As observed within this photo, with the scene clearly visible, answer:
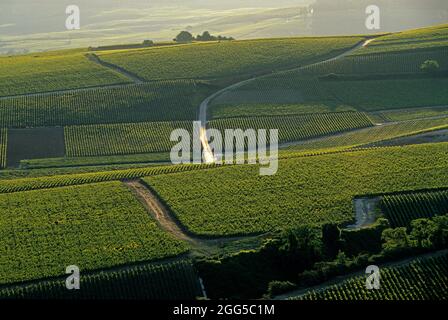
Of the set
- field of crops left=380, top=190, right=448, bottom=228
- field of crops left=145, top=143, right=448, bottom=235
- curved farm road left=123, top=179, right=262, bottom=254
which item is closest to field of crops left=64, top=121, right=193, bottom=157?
curved farm road left=123, top=179, right=262, bottom=254

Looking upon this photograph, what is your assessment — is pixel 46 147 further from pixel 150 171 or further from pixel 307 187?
pixel 307 187

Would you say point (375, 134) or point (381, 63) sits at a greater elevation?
point (381, 63)

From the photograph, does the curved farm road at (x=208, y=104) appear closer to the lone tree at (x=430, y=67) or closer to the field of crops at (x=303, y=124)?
the field of crops at (x=303, y=124)

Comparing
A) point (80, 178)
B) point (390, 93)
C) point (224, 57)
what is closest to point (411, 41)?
point (390, 93)

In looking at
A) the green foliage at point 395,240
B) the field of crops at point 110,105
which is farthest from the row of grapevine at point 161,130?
the green foliage at point 395,240

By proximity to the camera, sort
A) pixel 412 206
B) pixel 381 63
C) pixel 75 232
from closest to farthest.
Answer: pixel 75 232 → pixel 412 206 → pixel 381 63

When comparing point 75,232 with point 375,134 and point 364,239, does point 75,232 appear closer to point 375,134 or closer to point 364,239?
point 364,239

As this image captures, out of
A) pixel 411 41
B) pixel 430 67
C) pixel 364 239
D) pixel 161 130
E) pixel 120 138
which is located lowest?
pixel 364 239
